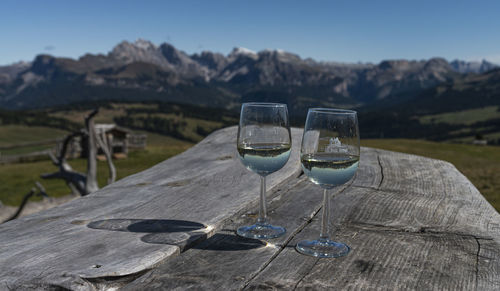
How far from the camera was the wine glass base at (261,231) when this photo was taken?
6.19 feet

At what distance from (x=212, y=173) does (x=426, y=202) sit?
154 centimetres

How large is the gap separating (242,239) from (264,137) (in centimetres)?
59

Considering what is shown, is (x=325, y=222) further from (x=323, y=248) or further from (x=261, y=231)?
(x=261, y=231)

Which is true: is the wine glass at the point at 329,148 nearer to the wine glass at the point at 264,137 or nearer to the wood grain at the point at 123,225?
the wine glass at the point at 264,137

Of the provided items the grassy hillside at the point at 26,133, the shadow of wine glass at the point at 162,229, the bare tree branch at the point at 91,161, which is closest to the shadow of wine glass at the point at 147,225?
the shadow of wine glass at the point at 162,229

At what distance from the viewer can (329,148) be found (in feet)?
6.06

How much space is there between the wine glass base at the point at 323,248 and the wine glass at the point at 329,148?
22 mm

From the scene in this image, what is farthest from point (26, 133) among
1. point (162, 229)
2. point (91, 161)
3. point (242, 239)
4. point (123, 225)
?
point (242, 239)

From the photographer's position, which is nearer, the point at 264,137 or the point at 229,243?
the point at 229,243

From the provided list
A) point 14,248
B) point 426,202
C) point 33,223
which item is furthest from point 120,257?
point 426,202

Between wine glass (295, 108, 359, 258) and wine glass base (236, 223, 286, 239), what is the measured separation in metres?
0.17

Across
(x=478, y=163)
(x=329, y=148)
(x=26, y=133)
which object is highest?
(x=329, y=148)

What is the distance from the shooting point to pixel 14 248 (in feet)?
5.51

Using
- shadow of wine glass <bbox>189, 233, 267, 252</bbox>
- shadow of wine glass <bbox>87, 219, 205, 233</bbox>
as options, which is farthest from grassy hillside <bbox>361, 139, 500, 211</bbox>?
shadow of wine glass <bbox>87, 219, 205, 233</bbox>
